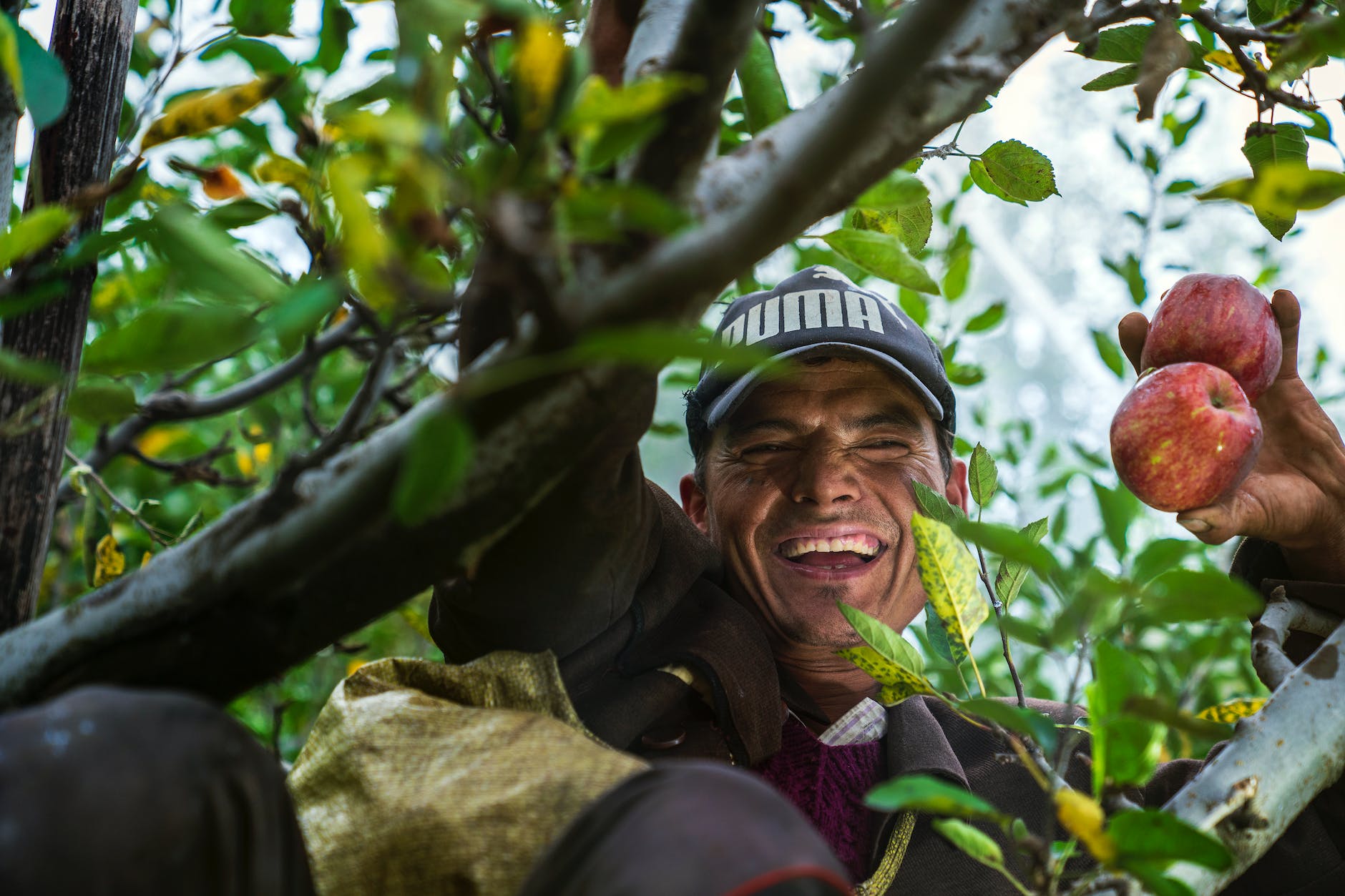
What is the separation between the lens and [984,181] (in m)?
1.29

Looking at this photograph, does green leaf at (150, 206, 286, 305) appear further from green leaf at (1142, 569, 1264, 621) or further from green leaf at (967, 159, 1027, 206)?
green leaf at (967, 159, 1027, 206)

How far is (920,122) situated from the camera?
79cm

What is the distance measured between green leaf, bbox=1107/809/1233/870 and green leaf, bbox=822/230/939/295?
0.49 m

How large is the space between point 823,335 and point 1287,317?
0.68 m

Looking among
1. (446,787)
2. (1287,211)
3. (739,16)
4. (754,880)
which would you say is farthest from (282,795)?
(1287,211)

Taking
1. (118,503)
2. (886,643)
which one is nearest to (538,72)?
(886,643)

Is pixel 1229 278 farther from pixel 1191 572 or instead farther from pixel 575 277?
pixel 575 277

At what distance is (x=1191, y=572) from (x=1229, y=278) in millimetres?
857

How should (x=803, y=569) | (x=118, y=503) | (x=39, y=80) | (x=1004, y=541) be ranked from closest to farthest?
(x=1004, y=541) < (x=39, y=80) < (x=118, y=503) < (x=803, y=569)

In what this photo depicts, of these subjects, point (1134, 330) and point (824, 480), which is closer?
point (1134, 330)

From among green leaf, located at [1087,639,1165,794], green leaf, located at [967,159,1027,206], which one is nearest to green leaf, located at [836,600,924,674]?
green leaf, located at [1087,639,1165,794]

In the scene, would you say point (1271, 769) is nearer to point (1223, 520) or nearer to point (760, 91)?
point (1223, 520)

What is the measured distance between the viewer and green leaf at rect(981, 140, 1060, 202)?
4.03ft

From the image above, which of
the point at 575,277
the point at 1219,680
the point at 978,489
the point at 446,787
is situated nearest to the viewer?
the point at 575,277
